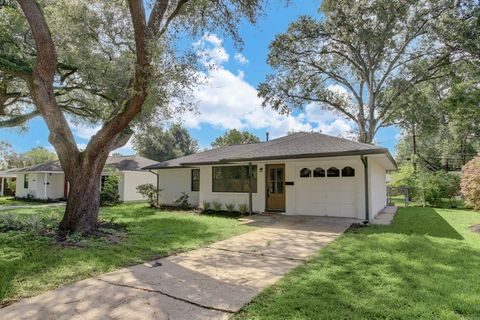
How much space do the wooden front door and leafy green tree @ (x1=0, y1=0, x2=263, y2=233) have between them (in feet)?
16.7

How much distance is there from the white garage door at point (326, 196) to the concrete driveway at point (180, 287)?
4.27m

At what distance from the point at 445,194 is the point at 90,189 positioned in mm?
20241

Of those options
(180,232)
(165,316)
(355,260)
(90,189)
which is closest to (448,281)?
(355,260)

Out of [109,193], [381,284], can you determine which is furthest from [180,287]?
[109,193]

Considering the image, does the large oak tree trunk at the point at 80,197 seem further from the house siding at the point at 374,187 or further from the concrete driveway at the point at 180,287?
the house siding at the point at 374,187

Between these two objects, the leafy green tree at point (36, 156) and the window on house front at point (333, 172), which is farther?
the leafy green tree at point (36, 156)

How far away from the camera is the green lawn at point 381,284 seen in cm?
341

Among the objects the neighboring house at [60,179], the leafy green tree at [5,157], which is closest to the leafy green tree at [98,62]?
the neighboring house at [60,179]

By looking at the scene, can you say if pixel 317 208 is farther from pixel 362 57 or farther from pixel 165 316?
pixel 362 57

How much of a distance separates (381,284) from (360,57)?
745 inches

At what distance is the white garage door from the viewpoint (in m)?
10.8

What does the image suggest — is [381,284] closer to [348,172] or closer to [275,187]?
[348,172]

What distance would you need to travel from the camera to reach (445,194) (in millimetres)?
19000

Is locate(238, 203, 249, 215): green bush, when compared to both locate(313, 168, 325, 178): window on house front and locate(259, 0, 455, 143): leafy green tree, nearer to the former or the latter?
locate(313, 168, 325, 178): window on house front
